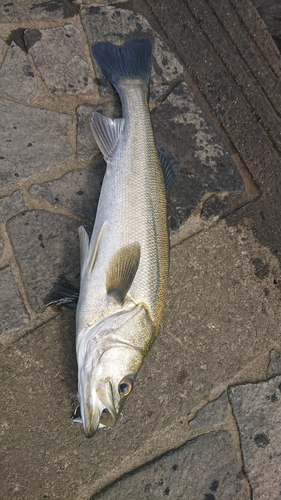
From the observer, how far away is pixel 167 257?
351 cm

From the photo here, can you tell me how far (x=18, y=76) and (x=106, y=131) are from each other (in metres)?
0.92

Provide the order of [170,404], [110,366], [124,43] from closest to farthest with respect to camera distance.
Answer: [110,366], [170,404], [124,43]

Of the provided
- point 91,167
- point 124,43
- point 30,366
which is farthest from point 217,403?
point 124,43

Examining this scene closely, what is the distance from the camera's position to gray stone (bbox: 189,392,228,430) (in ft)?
12.4

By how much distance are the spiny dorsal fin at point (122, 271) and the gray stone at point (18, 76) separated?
1.64m

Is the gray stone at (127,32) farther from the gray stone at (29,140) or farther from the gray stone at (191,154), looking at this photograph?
the gray stone at (29,140)

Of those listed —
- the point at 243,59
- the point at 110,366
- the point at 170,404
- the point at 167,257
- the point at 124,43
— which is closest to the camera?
the point at 110,366

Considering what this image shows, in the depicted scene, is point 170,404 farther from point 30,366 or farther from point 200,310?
point 30,366

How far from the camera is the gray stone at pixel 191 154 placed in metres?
4.29

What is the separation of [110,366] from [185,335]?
983 millimetres

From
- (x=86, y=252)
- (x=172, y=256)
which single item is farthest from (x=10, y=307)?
(x=172, y=256)

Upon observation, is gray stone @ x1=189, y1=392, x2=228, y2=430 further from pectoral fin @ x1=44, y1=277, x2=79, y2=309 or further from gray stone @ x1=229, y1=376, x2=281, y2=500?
pectoral fin @ x1=44, y1=277, x2=79, y2=309

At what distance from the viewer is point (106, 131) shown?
3.91 metres

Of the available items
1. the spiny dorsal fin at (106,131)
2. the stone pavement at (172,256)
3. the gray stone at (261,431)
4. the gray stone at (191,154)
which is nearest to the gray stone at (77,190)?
the stone pavement at (172,256)
